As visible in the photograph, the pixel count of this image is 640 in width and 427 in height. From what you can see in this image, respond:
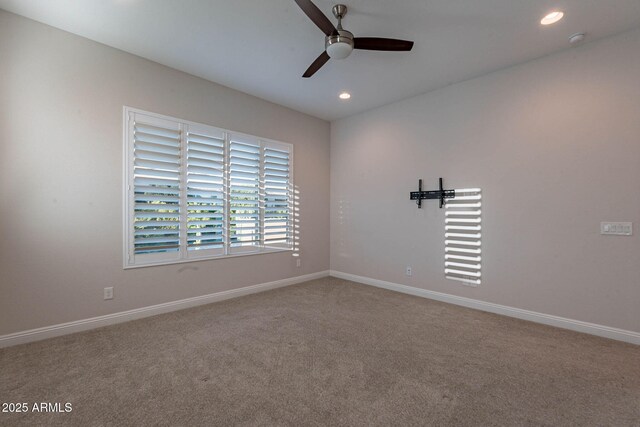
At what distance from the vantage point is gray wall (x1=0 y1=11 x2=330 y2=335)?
2.50 meters

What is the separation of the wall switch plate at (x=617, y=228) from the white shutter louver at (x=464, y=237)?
109cm

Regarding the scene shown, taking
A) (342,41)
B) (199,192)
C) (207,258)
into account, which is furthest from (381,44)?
(207,258)

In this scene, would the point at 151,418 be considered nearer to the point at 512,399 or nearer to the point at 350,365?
the point at 350,365

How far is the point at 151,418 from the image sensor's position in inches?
64.9

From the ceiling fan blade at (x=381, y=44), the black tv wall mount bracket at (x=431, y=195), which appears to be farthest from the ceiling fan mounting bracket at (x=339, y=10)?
the black tv wall mount bracket at (x=431, y=195)

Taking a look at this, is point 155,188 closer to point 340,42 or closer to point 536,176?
point 340,42

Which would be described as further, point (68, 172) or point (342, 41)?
point (68, 172)

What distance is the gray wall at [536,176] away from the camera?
106 inches

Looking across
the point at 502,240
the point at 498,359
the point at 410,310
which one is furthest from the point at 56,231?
the point at 502,240

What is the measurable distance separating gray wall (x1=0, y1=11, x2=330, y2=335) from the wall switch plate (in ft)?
14.8

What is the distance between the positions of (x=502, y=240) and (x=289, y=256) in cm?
302

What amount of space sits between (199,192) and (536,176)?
13.1 feet

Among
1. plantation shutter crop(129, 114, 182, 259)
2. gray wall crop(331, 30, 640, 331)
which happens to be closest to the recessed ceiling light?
gray wall crop(331, 30, 640, 331)

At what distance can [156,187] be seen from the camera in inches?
128
